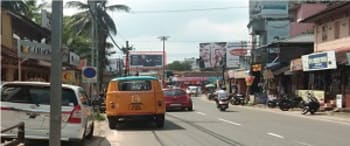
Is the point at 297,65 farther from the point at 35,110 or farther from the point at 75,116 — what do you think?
the point at 35,110

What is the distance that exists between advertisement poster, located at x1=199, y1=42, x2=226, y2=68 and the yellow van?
8071cm

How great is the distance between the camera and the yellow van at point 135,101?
24234 mm

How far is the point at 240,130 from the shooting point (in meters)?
22.6

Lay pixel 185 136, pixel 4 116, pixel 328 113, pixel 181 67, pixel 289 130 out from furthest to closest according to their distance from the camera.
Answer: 1. pixel 181 67
2. pixel 328 113
3. pixel 289 130
4. pixel 185 136
5. pixel 4 116

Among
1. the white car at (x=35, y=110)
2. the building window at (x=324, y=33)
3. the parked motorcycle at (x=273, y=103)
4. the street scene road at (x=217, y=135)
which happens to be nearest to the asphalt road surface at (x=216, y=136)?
the street scene road at (x=217, y=135)

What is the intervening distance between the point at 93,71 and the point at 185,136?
1084 cm

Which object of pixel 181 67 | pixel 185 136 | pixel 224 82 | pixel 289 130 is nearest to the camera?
pixel 185 136

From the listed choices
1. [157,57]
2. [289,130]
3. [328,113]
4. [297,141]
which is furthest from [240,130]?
[157,57]

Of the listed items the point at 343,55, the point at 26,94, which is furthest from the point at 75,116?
the point at 343,55

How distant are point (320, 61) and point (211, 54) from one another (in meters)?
67.8

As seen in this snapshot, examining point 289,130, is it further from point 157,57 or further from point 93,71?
point 157,57

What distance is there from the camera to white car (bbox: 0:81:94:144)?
578 inches

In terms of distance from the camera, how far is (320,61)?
40.1 meters

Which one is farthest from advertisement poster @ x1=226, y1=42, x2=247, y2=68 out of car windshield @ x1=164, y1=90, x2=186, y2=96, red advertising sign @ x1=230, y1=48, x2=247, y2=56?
car windshield @ x1=164, y1=90, x2=186, y2=96
